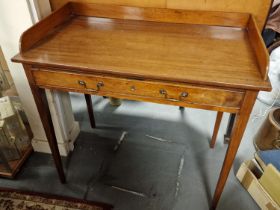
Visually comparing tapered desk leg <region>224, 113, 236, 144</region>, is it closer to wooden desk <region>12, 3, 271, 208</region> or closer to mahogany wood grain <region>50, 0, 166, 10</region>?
wooden desk <region>12, 3, 271, 208</region>

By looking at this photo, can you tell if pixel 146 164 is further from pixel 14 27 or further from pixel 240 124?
pixel 14 27

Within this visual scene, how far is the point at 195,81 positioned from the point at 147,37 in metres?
0.38

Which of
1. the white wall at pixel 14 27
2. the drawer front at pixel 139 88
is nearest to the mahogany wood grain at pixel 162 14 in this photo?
the white wall at pixel 14 27

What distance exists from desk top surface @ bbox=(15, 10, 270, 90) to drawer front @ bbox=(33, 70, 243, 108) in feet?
0.14

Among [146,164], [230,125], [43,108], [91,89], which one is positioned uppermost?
[91,89]

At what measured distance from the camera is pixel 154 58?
0.94m

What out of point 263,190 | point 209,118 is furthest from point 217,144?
point 263,190

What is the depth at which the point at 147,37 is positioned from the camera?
110cm

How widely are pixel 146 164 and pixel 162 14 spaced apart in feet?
2.90

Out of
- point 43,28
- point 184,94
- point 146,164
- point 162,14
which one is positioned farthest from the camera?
point 146,164

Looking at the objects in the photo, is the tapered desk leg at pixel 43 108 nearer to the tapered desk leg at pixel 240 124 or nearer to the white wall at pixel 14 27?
the white wall at pixel 14 27

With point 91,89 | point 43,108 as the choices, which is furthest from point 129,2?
point 43,108

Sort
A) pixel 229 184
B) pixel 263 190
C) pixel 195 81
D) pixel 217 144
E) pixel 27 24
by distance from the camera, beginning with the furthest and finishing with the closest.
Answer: pixel 217 144 → pixel 229 184 → pixel 263 190 → pixel 27 24 → pixel 195 81

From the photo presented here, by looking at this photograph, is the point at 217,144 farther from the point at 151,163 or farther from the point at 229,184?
the point at 151,163
